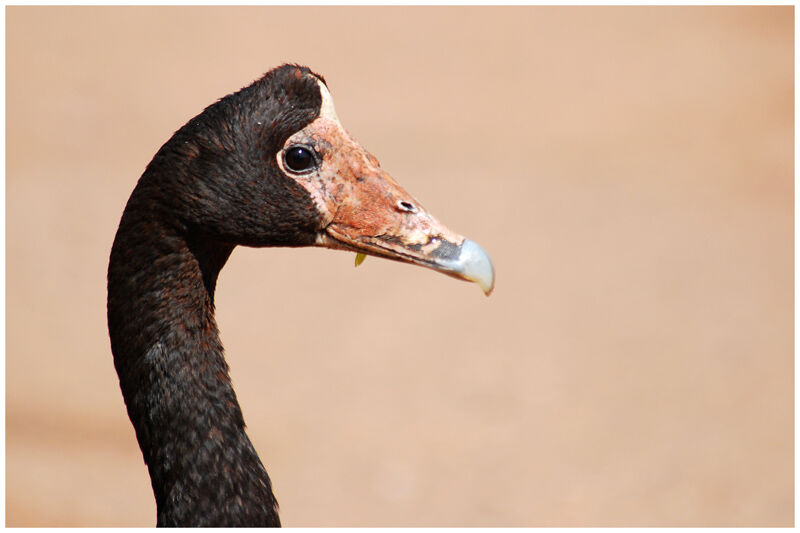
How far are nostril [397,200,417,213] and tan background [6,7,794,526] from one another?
141 inches

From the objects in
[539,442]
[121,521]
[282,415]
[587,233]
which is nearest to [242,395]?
[282,415]

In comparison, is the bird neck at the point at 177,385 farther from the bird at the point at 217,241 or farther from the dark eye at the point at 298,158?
the dark eye at the point at 298,158

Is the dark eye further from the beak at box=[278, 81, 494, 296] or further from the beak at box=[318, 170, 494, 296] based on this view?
the beak at box=[318, 170, 494, 296]

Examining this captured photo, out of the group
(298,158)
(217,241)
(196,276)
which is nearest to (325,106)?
(298,158)

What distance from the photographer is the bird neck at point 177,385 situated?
10.1 feet

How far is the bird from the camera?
3.06m

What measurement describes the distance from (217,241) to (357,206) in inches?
17.0

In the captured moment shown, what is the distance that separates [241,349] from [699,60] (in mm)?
7713

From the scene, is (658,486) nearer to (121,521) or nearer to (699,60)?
(121,521)

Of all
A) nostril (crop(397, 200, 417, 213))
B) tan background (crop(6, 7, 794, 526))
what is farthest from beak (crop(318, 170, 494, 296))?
tan background (crop(6, 7, 794, 526))

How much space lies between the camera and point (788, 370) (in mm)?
7695

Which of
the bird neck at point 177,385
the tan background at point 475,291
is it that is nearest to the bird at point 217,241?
the bird neck at point 177,385

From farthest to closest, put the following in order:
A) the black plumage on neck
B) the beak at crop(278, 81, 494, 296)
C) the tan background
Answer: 1. the tan background
2. the beak at crop(278, 81, 494, 296)
3. the black plumage on neck

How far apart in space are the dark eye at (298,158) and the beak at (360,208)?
2cm
